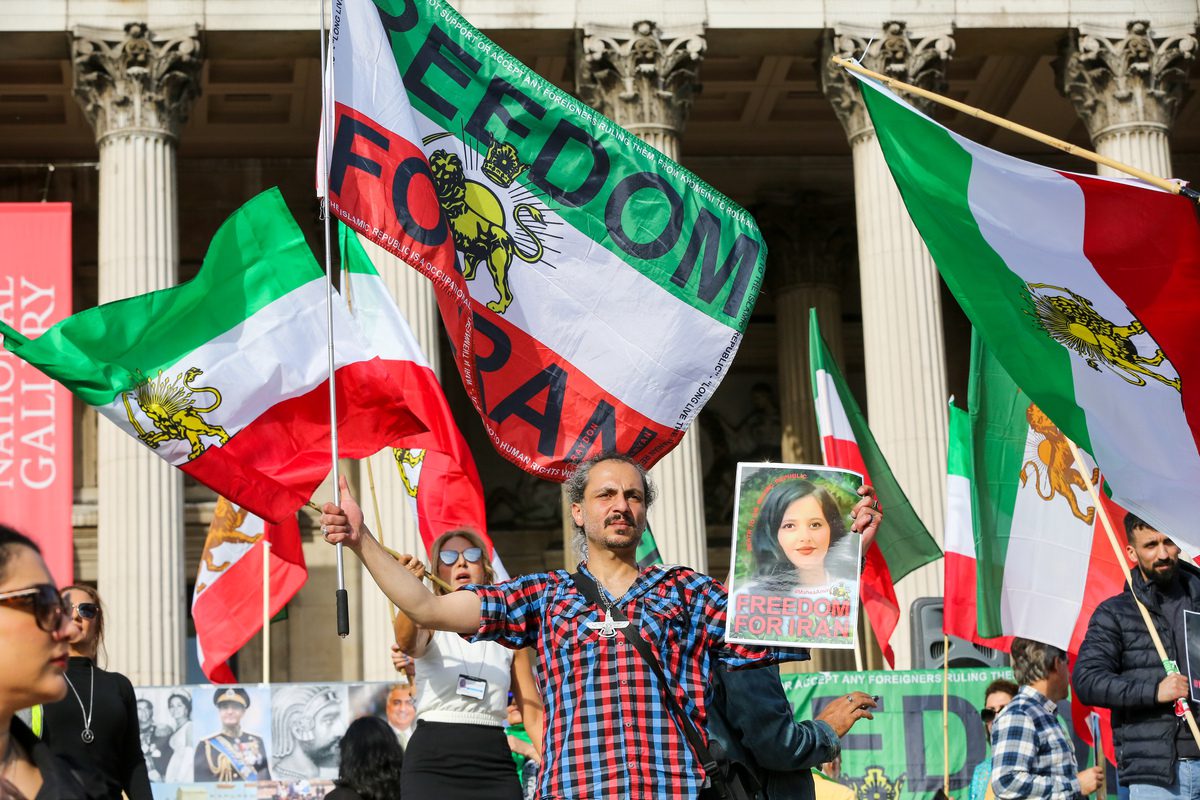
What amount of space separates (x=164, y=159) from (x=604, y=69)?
216 inches

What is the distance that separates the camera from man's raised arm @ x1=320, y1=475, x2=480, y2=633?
6043 mm

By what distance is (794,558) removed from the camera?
6398 millimetres

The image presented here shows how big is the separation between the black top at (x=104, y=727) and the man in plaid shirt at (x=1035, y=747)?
4.11 meters

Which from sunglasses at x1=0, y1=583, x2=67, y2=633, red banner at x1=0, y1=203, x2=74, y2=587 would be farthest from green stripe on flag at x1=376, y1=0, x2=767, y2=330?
red banner at x1=0, y1=203, x2=74, y2=587

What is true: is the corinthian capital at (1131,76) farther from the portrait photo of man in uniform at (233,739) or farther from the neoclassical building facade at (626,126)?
the portrait photo of man in uniform at (233,739)

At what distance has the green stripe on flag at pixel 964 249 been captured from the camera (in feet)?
28.2

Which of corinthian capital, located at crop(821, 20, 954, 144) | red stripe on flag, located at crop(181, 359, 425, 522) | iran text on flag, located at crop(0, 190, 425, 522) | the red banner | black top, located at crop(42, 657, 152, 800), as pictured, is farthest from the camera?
corinthian capital, located at crop(821, 20, 954, 144)

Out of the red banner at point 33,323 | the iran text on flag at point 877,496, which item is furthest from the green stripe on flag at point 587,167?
the red banner at point 33,323

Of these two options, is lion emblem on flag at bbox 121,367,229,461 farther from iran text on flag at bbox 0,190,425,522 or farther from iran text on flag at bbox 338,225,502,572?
iran text on flag at bbox 338,225,502,572

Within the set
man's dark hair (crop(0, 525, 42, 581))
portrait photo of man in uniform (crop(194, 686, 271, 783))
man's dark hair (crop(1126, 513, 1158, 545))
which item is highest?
man's dark hair (crop(1126, 513, 1158, 545))

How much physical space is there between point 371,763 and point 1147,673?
11.7 ft

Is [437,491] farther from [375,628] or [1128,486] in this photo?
[375,628]

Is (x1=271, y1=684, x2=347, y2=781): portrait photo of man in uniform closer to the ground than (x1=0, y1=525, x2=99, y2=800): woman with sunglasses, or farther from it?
closer to the ground

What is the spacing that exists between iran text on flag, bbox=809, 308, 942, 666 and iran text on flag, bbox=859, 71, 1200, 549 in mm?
7050
